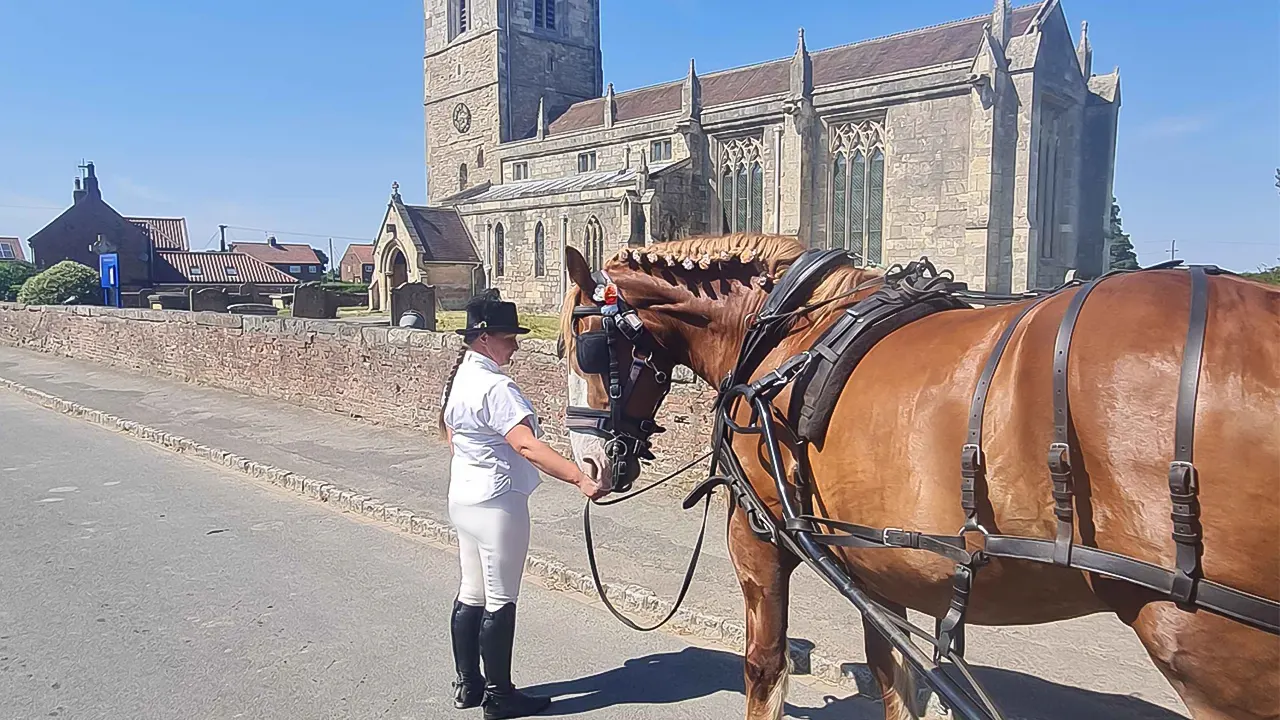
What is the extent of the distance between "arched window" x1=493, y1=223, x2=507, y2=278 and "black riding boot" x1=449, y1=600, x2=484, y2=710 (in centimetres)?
3587

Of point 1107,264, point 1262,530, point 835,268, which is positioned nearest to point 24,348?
point 835,268

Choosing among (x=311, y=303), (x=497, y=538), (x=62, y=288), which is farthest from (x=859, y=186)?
(x=497, y=538)

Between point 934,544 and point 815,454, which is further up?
point 815,454

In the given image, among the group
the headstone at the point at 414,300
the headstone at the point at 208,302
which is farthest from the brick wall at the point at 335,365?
the headstone at the point at 414,300

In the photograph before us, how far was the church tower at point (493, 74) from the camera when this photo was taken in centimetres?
4800

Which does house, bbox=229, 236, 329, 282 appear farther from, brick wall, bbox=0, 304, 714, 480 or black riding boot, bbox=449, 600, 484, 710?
black riding boot, bbox=449, 600, 484, 710

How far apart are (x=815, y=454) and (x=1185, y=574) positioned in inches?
43.8

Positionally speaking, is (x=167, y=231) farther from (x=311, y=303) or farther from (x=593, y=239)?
(x=311, y=303)

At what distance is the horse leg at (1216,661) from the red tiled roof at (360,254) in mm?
81748

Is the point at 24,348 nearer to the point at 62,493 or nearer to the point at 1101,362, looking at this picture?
the point at 62,493

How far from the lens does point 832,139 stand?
112ft

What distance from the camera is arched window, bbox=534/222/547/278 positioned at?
1441 inches

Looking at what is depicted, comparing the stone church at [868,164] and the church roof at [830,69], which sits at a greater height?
the church roof at [830,69]

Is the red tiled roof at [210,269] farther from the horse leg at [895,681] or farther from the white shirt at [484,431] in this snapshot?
the horse leg at [895,681]
